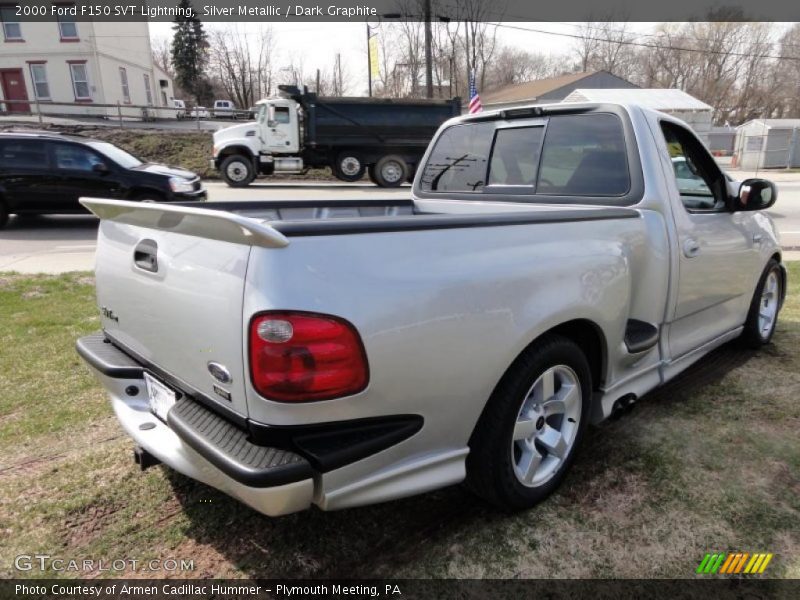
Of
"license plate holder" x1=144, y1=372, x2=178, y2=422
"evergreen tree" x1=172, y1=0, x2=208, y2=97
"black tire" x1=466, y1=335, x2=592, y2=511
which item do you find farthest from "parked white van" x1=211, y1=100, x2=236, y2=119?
"black tire" x1=466, y1=335, x2=592, y2=511

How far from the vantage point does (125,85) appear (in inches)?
1355

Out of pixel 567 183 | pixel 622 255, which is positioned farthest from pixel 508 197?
pixel 622 255

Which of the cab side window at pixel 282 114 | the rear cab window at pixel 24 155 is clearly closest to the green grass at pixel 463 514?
the rear cab window at pixel 24 155

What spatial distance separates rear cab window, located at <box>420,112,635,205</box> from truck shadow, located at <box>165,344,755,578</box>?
159 centimetres

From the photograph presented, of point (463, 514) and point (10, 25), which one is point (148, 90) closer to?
point (10, 25)

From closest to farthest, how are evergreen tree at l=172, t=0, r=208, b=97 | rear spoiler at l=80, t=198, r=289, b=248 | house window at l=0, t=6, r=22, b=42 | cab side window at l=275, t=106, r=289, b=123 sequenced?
rear spoiler at l=80, t=198, r=289, b=248, cab side window at l=275, t=106, r=289, b=123, house window at l=0, t=6, r=22, b=42, evergreen tree at l=172, t=0, r=208, b=97

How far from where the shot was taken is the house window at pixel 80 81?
30.6m

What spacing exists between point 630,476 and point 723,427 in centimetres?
87

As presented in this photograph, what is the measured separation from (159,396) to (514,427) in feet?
4.85

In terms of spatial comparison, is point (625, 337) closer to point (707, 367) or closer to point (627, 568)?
point (627, 568)

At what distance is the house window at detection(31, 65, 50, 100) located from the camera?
30.6m

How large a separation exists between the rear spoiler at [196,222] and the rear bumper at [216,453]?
642mm

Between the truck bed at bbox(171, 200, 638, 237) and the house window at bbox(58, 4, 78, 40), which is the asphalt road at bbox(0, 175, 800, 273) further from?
the house window at bbox(58, 4, 78, 40)

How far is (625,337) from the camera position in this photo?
286 centimetres
